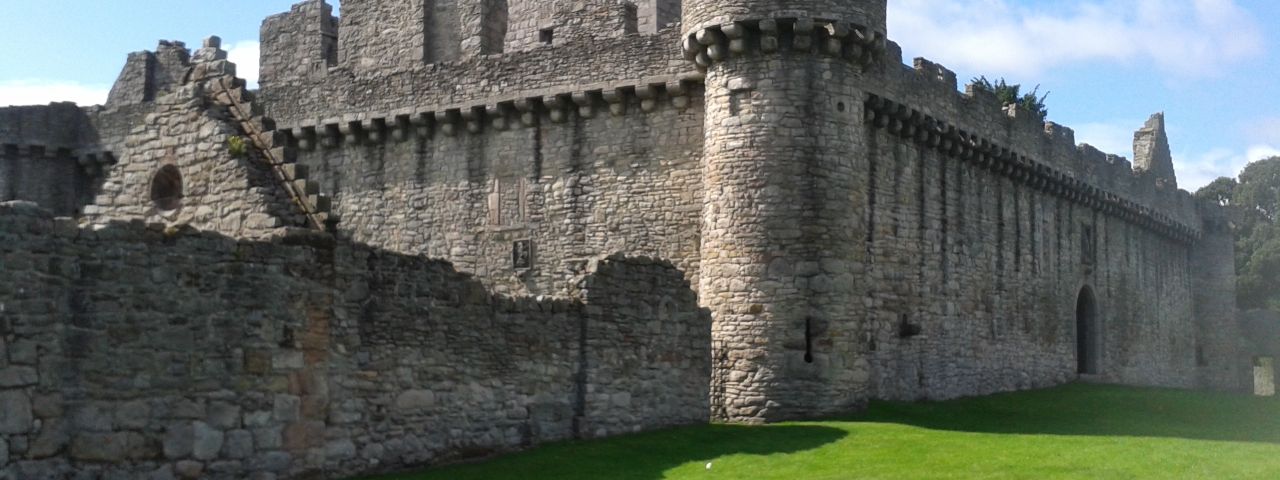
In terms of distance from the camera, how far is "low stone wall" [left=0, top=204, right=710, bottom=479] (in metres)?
11.9

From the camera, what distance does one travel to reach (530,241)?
25609 mm

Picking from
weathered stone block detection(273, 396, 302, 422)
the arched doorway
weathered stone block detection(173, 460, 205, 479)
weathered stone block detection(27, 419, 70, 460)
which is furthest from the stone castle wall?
weathered stone block detection(27, 419, 70, 460)

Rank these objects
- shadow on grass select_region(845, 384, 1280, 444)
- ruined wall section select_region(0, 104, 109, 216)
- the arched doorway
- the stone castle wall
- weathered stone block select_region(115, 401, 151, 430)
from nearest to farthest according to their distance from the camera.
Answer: weathered stone block select_region(115, 401, 151, 430)
shadow on grass select_region(845, 384, 1280, 444)
the stone castle wall
ruined wall section select_region(0, 104, 109, 216)
the arched doorway

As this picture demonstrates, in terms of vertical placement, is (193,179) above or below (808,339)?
above

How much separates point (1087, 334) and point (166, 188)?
2626 cm

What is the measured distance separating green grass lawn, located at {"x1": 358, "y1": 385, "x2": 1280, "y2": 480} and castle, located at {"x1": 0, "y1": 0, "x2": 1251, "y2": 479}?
2.79 feet

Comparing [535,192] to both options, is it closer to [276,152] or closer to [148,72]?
[276,152]

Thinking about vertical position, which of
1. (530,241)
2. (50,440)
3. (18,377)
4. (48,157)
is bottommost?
(50,440)

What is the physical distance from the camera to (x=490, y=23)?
96.7 ft

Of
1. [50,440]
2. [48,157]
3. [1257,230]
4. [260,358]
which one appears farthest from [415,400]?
[1257,230]

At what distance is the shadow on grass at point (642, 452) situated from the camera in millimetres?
15156

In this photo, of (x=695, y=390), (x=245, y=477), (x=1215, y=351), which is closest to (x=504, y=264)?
(x=695, y=390)

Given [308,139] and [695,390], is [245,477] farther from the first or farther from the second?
[308,139]

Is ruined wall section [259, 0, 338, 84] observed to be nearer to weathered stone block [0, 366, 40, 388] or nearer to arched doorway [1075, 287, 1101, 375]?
arched doorway [1075, 287, 1101, 375]
